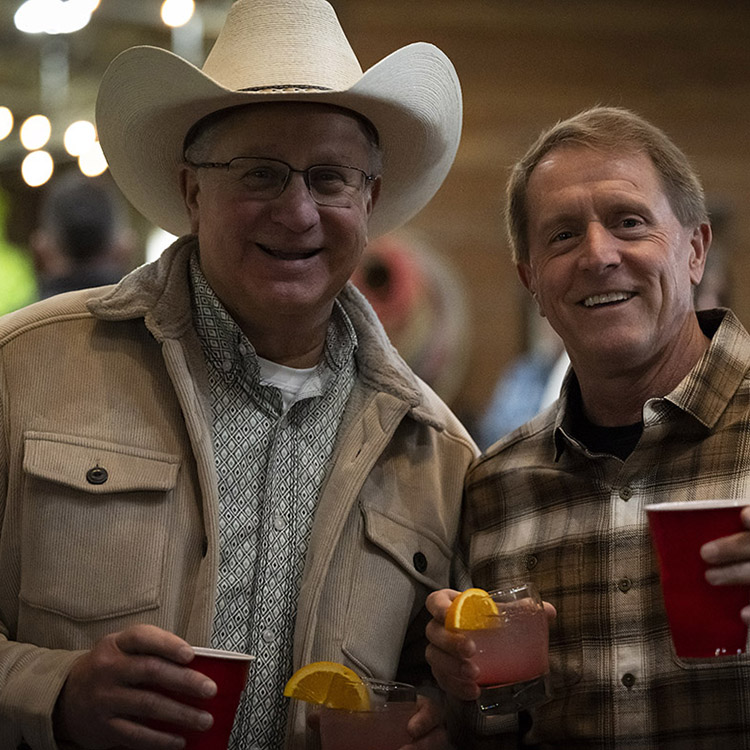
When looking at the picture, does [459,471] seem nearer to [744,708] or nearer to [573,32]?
[744,708]

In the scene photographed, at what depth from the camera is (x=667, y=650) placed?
183cm

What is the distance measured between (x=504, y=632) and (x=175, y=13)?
4455mm

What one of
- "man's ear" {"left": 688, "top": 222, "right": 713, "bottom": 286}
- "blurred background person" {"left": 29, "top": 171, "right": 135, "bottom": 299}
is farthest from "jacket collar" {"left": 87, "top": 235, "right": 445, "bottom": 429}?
"blurred background person" {"left": 29, "top": 171, "right": 135, "bottom": 299}

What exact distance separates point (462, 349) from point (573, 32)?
2017 mm

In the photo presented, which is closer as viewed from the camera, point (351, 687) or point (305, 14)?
point (351, 687)

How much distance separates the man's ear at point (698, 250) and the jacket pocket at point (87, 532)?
3.65ft

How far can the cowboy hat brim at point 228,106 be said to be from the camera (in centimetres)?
212

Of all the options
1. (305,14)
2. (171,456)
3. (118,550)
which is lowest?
(118,550)

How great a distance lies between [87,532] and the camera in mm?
1933

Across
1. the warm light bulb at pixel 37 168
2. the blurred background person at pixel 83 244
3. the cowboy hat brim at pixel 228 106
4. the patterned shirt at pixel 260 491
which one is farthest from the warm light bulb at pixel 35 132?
the patterned shirt at pixel 260 491

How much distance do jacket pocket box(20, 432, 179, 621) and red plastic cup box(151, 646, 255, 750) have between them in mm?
431

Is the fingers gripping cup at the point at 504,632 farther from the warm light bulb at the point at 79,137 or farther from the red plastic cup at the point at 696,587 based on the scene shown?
the warm light bulb at the point at 79,137

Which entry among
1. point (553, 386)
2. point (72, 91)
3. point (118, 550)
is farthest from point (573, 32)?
point (118, 550)

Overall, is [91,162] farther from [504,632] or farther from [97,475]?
[504,632]
